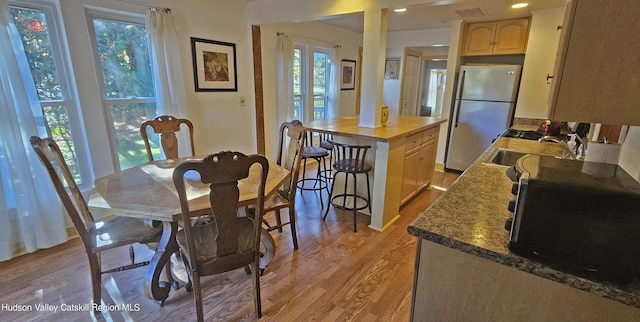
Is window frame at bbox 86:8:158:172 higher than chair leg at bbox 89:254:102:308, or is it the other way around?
window frame at bbox 86:8:158:172

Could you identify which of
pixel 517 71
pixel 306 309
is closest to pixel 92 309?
pixel 306 309

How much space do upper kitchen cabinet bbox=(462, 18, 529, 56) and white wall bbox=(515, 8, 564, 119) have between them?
20 cm

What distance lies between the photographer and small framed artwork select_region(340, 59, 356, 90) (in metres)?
5.27

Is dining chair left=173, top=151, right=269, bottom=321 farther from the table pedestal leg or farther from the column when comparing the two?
the column

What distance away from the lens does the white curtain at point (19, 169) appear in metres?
2.06

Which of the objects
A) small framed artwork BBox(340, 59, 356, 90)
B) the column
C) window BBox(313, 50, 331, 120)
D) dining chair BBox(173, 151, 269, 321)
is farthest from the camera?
small framed artwork BBox(340, 59, 356, 90)

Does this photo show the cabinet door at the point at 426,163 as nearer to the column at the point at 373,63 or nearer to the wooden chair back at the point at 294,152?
the column at the point at 373,63

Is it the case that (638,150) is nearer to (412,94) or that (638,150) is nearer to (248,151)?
(248,151)

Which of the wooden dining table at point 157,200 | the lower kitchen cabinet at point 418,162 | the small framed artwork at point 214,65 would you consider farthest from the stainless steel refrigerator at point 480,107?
the wooden dining table at point 157,200

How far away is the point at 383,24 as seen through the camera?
2.76m

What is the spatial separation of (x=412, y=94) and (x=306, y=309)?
222 inches

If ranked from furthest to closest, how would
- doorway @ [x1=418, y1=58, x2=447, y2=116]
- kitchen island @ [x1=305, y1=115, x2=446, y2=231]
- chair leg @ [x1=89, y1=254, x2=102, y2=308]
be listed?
doorway @ [x1=418, y1=58, x2=447, y2=116], kitchen island @ [x1=305, y1=115, x2=446, y2=231], chair leg @ [x1=89, y1=254, x2=102, y2=308]

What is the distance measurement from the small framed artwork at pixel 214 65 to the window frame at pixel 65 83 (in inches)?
43.7

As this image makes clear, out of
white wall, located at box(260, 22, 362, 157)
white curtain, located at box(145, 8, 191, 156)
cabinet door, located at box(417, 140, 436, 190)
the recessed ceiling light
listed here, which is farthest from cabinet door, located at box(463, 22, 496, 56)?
white curtain, located at box(145, 8, 191, 156)
